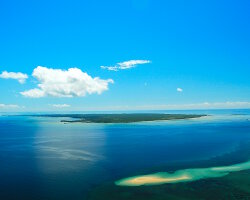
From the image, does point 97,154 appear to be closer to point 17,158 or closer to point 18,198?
point 17,158

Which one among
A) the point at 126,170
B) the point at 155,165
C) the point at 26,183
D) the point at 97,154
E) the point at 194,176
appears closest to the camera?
the point at 26,183

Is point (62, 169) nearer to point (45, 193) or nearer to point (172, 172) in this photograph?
point (45, 193)

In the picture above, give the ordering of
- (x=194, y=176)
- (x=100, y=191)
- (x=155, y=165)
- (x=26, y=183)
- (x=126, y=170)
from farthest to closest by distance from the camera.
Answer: (x=155, y=165), (x=126, y=170), (x=194, y=176), (x=26, y=183), (x=100, y=191)

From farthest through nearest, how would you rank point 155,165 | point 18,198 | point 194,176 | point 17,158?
point 17,158, point 155,165, point 194,176, point 18,198

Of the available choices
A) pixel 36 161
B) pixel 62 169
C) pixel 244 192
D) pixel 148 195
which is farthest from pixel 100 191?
pixel 36 161

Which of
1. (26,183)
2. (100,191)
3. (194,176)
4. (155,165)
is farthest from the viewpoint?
(155,165)

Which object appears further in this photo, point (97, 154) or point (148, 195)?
point (97, 154)

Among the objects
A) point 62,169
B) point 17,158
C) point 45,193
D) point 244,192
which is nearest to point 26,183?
point 45,193

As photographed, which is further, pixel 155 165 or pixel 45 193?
pixel 155 165

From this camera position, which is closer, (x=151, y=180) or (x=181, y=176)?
(x=151, y=180)
